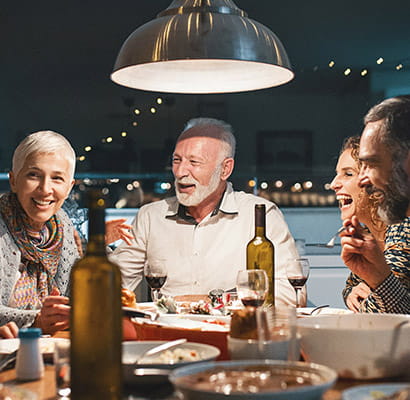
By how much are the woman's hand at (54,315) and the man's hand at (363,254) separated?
0.83 m

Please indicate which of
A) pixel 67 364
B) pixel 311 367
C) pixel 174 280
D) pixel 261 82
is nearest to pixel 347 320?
pixel 311 367

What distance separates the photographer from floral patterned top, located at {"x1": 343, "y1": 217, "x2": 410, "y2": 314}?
7.02 feet

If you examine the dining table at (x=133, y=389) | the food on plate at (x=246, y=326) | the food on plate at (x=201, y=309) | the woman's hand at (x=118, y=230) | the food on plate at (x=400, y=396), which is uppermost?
the woman's hand at (x=118, y=230)

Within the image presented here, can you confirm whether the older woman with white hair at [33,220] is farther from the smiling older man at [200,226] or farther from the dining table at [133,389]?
the dining table at [133,389]

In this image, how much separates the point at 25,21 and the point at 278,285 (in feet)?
9.00

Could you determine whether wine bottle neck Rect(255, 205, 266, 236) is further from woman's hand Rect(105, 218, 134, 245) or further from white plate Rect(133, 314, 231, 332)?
woman's hand Rect(105, 218, 134, 245)

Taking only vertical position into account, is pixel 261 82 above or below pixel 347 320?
above

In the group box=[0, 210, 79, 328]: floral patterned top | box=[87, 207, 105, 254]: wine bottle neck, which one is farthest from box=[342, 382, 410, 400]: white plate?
box=[0, 210, 79, 328]: floral patterned top

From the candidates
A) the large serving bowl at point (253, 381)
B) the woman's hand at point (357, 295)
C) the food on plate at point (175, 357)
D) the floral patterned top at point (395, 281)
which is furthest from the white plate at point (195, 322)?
the woman's hand at point (357, 295)

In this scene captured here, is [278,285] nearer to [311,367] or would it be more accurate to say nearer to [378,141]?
[378,141]

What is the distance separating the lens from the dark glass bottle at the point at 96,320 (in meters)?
1.02

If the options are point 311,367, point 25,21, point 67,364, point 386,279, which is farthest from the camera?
point 25,21

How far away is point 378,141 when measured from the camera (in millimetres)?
2629

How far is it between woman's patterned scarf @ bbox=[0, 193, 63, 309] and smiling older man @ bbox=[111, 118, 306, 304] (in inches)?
24.2
